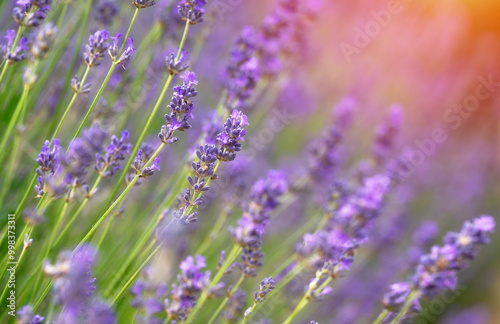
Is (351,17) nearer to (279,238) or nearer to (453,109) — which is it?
(453,109)

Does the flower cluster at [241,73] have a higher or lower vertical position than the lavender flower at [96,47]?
higher

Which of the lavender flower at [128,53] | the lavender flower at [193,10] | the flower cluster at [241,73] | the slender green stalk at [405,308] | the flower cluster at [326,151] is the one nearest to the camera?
the lavender flower at [128,53]

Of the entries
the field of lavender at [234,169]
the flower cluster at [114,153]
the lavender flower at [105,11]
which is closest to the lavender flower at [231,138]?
the field of lavender at [234,169]

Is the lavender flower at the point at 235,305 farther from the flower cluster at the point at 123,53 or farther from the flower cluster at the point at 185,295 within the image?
the flower cluster at the point at 123,53

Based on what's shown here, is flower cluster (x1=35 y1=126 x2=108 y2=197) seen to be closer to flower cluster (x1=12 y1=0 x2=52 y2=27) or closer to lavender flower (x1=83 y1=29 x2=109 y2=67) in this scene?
lavender flower (x1=83 y1=29 x2=109 y2=67)

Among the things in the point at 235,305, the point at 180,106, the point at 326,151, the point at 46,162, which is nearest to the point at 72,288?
the point at 46,162

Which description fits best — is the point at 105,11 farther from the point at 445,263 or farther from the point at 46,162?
the point at 445,263

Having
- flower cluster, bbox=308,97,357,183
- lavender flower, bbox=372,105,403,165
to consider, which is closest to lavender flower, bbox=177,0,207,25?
flower cluster, bbox=308,97,357,183

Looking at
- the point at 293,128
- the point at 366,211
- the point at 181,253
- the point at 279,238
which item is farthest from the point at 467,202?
the point at 181,253
